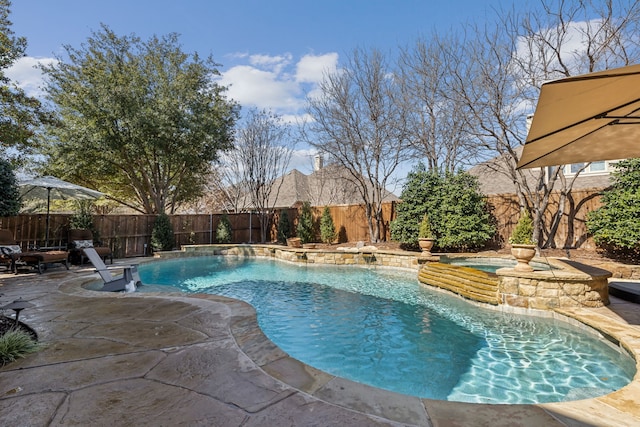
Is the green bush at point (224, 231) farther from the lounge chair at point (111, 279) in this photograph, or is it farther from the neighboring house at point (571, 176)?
the neighboring house at point (571, 176)

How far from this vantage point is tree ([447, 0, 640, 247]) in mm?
8586

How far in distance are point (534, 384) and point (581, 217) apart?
9878 mm

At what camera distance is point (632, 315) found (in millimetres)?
4113

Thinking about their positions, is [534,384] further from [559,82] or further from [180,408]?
[180,408]

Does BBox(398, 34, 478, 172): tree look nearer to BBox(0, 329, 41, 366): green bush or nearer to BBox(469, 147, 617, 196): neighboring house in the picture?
BBox(469, 147, 617, 196): neighboring house

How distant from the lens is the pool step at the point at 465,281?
5422 mm

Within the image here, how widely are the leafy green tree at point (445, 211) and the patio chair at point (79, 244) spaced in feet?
33.5

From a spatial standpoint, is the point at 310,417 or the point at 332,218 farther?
the point at 332,218

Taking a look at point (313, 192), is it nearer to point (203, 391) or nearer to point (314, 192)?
point (314, 192)

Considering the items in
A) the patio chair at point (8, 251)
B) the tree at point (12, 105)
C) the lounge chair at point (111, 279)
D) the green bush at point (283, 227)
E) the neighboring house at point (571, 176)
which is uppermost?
the tree at point (12, 105)

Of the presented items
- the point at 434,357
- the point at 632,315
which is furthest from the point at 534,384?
the point at 632,315

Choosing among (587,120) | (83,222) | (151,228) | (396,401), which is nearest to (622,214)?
(587,120)

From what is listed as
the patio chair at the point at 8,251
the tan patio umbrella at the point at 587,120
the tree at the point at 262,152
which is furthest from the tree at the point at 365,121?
the patio chair at the point at 8,251

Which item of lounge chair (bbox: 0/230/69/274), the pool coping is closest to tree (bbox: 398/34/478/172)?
the pool coping
